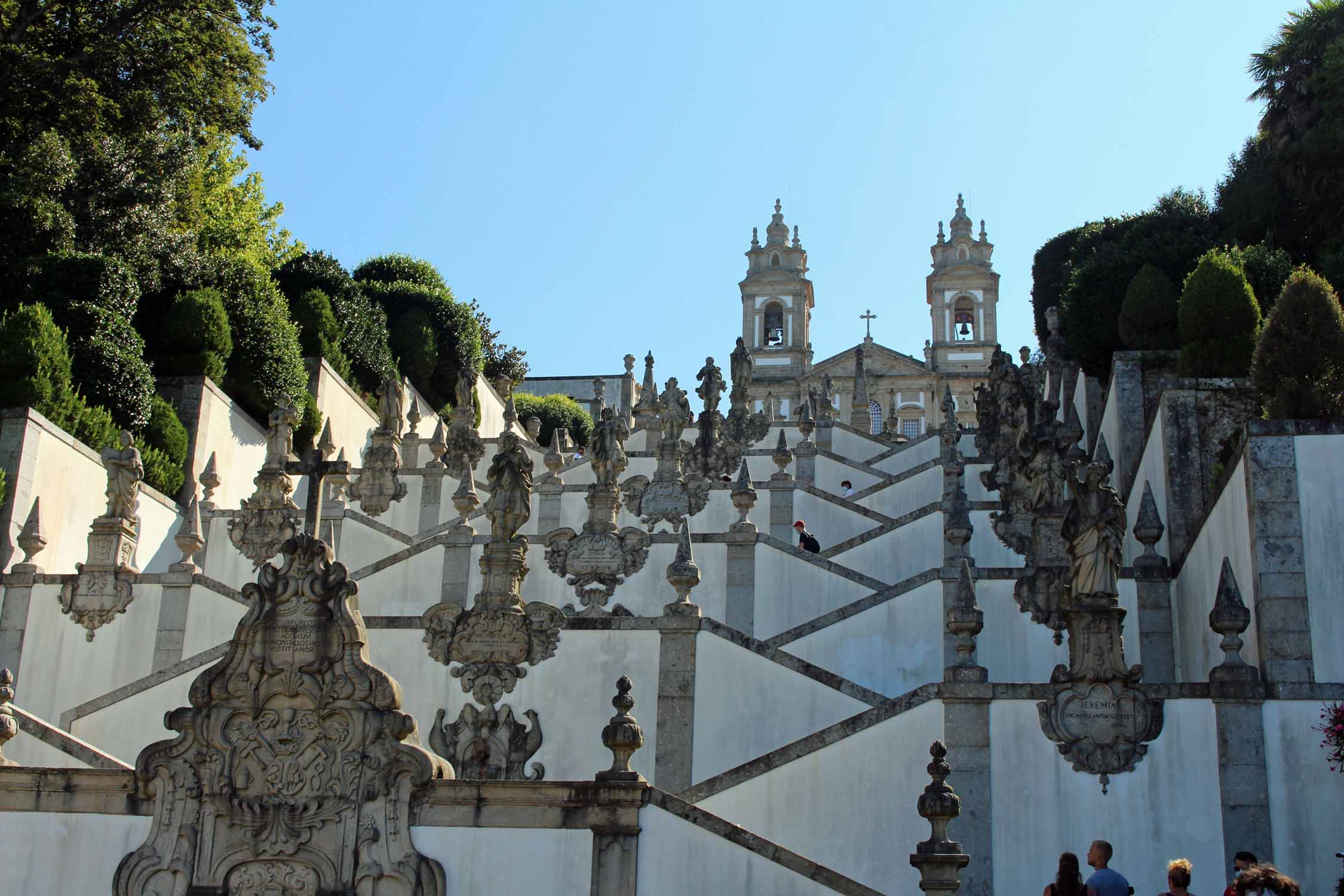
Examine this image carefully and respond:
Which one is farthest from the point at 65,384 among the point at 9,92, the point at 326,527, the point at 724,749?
the point at 724,749

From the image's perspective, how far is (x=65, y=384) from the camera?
2338 centimetres

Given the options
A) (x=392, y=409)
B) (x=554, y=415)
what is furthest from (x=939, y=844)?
(x=554, y=415)

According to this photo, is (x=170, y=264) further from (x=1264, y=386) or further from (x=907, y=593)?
(x=1264, y=386)

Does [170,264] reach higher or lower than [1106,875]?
higher

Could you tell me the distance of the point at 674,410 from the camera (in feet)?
88.8

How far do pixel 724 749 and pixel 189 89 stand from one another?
20485 millimetres

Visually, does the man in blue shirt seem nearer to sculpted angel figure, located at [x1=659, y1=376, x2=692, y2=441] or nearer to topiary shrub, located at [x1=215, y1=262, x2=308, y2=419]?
sculpted angel figure, located at [x1=659, y1=376, x2=692, y2=441]

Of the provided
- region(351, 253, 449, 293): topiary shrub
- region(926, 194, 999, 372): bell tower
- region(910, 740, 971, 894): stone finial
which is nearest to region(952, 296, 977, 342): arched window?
region(926, 194, 999, 372): bell tower

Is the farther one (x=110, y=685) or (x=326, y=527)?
(x=326, y=527)

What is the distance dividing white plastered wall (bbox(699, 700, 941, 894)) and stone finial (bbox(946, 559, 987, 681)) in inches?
15.1

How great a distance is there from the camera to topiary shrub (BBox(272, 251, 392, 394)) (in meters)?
34.6

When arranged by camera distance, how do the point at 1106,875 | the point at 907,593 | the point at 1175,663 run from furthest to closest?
1. the point at 907,593
2. the point at 1175,663
3. the point at 1106,875

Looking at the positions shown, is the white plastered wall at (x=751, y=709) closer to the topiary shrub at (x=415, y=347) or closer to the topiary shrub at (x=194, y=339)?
the topiary shrub at (x=194, y=339)

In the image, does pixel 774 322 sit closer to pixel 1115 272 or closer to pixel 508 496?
pixel 1115 272
